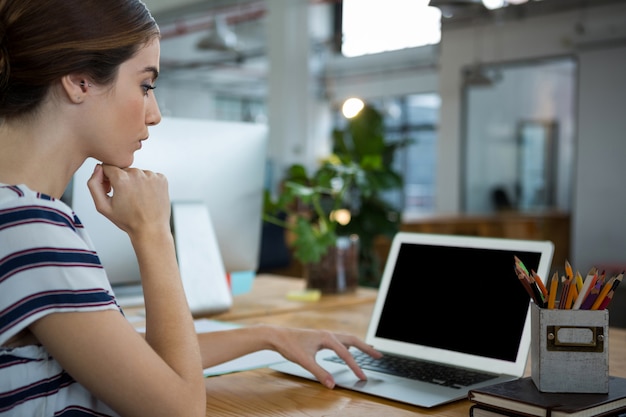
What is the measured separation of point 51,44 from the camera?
92 cm

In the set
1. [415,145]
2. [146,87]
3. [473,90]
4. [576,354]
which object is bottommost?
[576,354]

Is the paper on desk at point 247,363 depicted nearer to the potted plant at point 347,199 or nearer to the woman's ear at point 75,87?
the woman's ear at point 75,87

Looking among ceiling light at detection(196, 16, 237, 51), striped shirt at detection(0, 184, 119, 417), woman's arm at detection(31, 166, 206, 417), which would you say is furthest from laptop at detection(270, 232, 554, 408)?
ceiling light at detection(196, 16, 237, 51)

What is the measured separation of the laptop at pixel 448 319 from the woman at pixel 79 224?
434 millimetres

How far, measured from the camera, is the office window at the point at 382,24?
24.5 feet

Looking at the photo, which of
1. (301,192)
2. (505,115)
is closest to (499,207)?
(505,115)

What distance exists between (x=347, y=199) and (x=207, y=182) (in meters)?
1.29

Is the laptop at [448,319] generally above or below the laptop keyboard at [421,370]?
above

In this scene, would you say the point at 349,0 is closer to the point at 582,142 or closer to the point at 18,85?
the point at 582,142

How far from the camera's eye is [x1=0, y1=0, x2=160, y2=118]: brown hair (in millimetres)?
920

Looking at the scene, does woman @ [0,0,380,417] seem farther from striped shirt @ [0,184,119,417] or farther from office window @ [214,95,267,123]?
office window @ [214,95,267,123]

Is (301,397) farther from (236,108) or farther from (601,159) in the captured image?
(236,108)

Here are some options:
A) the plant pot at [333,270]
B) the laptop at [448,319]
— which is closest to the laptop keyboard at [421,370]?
the laptop at [448,319]

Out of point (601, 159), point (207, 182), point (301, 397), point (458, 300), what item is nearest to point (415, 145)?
point (601, 159)
